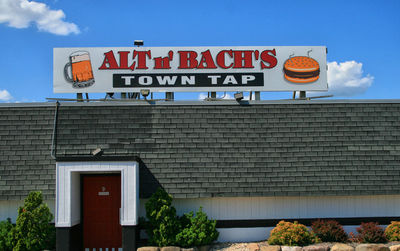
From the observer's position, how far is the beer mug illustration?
564 inches

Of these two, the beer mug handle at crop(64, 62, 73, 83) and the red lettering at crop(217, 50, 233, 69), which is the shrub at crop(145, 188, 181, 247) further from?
the beer mug handle at crop(64, 62, 73, 83)

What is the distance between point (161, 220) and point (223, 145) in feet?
9.75

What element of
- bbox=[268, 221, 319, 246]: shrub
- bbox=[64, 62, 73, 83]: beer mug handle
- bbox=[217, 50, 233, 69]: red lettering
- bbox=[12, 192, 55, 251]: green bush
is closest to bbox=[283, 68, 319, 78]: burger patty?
bbox=[217, 50, 233, 69]: red lettering

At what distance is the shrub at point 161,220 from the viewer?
10.4 m

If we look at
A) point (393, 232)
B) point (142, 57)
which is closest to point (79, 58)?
point (142, 57)

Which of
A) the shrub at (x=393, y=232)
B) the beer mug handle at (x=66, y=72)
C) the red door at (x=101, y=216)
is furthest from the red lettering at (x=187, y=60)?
the shrub at (x=393, y=232)

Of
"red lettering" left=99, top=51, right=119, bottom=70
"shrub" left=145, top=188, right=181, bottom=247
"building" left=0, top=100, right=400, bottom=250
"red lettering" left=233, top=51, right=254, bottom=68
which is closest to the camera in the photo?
"shrub" left=145, top=188, right=181, bottom=247

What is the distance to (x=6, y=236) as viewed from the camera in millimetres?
10516

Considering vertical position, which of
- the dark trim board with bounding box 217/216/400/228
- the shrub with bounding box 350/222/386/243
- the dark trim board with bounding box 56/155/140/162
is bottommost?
the shrub with bounding box 350/222/386/243

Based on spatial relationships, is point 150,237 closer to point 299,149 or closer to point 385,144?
point 299,149

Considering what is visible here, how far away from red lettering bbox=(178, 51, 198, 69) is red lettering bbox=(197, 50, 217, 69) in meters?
0.22

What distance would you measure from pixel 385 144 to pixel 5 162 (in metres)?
11.6

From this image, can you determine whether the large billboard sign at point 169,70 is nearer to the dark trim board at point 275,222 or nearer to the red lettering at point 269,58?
the red lettering at point 269,58

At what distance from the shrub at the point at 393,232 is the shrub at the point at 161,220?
5.97 meters
